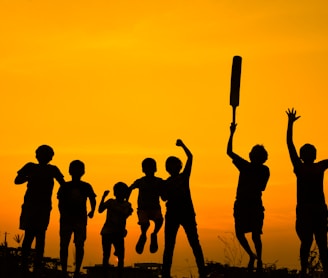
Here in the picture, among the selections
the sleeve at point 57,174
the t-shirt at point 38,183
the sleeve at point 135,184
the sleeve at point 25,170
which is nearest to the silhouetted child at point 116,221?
the sleeve at point 135,184

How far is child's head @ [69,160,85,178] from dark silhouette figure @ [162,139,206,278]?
5.10 ft

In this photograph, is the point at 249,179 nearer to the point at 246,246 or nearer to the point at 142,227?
the point at 246,246

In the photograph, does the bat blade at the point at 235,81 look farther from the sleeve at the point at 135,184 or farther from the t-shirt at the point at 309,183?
the sleeve at the point at 135,184

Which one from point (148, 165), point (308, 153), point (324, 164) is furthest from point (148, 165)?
point (324, 164)

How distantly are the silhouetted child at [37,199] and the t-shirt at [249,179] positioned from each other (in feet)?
10.7

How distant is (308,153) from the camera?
45.7ft

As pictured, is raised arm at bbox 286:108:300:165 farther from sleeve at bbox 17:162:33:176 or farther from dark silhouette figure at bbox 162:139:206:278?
→ sleeve at bbox 17:162:33:176

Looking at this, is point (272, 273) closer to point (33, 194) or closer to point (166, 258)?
point (166, 258)

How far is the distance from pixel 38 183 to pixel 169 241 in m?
2.49

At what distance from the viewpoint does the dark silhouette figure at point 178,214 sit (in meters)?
14.1

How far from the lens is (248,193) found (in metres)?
14.6

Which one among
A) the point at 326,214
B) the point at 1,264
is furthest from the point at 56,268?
the point at 326,214

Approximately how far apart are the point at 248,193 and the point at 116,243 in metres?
2.73

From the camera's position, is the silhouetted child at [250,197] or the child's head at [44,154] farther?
the silhouetted child at [250,197]
